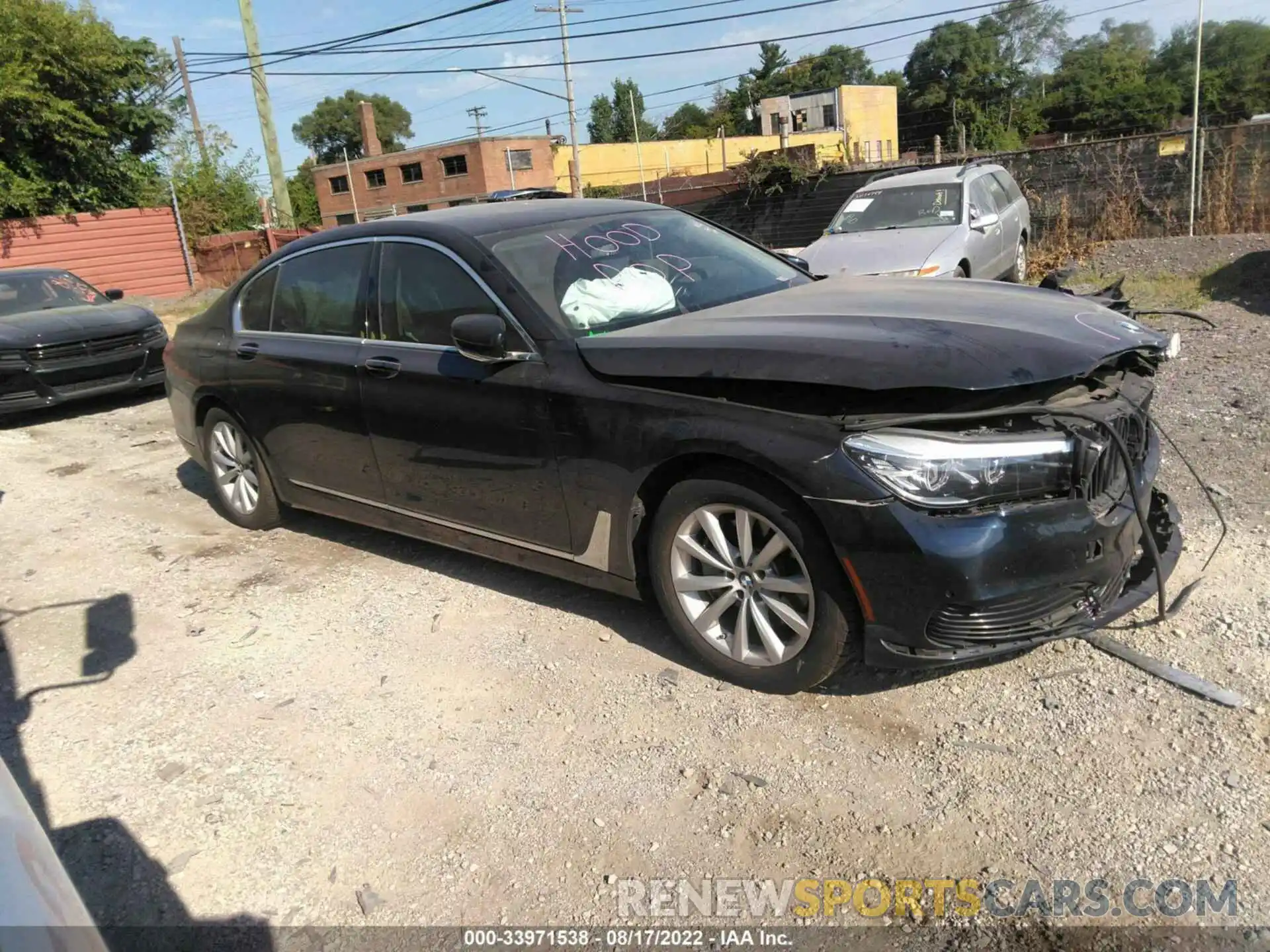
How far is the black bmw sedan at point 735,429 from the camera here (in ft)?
9.40

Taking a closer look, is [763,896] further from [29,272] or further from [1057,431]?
[29,272]

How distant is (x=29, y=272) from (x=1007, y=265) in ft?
38.1

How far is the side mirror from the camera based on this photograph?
3670mm

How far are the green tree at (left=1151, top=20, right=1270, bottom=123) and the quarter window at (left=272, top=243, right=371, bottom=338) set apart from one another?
Result: 237 feet

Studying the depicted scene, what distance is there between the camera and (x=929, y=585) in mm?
2848

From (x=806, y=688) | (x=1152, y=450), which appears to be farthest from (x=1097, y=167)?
(x=806, y=688)

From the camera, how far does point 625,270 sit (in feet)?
13.5

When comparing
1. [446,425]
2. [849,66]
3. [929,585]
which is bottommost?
[929,585]

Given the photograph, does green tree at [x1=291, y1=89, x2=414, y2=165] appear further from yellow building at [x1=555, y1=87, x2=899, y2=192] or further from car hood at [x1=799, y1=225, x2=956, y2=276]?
car hood at [x1=799, y1=225, x2=956, y2=276]

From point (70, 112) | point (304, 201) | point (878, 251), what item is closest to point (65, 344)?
point (878, 251)

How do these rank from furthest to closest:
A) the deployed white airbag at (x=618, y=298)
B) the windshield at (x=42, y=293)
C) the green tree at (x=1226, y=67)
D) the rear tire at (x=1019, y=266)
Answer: the green tree at (x=1226, y=67) < the rear tire at (x=1019, y=266) < the windshield at (x=42, y=293) < the deployed white airbag at (x=618, y=298)

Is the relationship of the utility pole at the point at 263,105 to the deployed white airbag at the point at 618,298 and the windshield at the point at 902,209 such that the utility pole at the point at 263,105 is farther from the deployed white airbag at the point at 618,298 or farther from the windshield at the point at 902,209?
the deployed white airbag at the point at 618,298

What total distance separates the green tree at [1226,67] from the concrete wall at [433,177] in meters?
44.1

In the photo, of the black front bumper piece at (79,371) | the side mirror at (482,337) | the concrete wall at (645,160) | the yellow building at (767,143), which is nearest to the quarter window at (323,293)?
the side mirror at (482,337)
